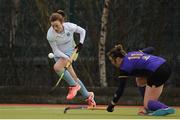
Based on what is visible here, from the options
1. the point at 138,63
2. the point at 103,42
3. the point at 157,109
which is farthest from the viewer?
the point at 103,42

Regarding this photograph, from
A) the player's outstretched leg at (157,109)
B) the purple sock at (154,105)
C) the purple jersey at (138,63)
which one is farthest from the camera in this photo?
the purple sock at (154,105)

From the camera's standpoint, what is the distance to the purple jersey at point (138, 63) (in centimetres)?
1112

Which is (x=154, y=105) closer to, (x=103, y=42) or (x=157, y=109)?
(x=157, y=109)

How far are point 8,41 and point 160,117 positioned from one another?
6.85m

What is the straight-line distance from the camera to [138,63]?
36.9 feet

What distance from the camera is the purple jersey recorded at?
11.1 meters

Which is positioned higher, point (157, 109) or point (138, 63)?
point (138, 63)

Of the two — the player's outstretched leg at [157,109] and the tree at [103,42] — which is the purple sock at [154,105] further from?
the tree at [103,42]

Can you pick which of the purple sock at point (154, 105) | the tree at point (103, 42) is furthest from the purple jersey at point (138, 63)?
the tree at point (103, 42)

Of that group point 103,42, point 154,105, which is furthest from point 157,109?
point 103,42

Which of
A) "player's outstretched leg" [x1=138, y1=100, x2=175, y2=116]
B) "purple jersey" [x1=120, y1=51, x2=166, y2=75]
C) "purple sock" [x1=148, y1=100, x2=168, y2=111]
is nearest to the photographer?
"purple jersey" [x1=120, y1=51, x2=166, y2=75]

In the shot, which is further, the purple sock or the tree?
the tree

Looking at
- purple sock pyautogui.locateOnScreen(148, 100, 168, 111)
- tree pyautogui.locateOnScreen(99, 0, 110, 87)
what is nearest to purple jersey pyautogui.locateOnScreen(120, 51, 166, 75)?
purple sock pyautogui.locateOnScreen(148, 100, 168, 111)

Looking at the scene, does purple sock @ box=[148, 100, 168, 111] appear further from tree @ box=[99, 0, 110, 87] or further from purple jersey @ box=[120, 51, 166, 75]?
tree @ box=[99, 0, 110, 87]
